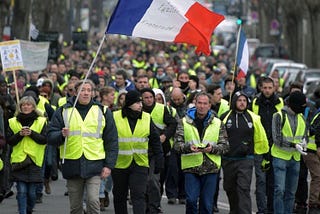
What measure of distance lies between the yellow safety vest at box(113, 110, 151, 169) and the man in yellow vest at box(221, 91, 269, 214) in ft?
3.85

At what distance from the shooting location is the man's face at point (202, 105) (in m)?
14.3

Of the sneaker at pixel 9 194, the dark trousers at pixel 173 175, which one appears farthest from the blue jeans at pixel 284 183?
the sneaker at pixel 9 194

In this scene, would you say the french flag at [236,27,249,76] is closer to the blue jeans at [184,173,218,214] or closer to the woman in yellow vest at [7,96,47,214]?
the woman in yellow vest at [7,96,47,214]

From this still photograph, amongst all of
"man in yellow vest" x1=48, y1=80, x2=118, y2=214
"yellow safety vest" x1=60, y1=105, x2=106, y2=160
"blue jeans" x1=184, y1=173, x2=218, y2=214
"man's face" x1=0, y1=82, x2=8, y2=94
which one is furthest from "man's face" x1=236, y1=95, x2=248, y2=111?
"man's face" x1=0, y1=82, x2=8, y2=94

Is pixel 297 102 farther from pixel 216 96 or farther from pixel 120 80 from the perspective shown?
pixel 120 80

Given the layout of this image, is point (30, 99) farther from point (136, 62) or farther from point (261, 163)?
point (136, 62)

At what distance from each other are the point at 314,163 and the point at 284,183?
0.74 meters

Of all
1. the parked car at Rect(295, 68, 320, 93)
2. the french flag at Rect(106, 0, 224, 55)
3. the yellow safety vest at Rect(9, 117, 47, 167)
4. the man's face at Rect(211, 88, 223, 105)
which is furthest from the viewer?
the parked car at Rect(295, 68, 320, 93)

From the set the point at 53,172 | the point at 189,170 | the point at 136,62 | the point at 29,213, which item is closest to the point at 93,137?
the point at 189,170

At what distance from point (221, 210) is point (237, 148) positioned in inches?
105

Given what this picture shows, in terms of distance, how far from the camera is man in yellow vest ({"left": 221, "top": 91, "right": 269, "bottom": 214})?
49.0ft

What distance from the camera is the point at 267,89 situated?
54.9 ft

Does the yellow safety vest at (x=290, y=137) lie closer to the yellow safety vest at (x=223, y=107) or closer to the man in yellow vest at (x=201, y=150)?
the man in yellow vest at (x=201, y=150)

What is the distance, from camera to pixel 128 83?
843 inches
